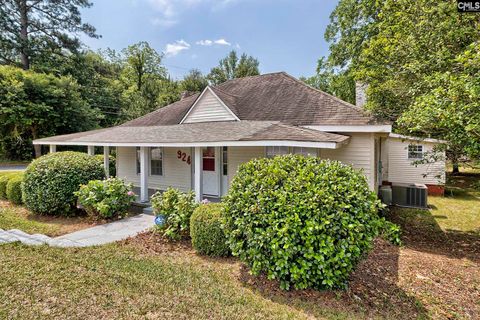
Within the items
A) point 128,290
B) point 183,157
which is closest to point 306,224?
point 128,290

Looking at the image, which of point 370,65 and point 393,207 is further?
point 393,207

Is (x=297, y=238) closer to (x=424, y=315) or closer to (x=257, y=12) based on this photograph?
(x=424, y=315)

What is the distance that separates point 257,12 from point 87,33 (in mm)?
26816

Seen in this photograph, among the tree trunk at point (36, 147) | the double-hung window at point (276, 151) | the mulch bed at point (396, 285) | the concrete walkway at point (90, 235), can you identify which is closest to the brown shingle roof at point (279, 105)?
the double-hung window at point (276, 151)

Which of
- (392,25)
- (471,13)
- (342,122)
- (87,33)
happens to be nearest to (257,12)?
(392,25)

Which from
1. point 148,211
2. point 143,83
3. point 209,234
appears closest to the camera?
point 209,234

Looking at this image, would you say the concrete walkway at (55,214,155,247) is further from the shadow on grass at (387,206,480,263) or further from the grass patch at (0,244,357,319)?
the shadow on grass at (387,206,480,263)

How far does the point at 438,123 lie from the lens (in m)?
5.70

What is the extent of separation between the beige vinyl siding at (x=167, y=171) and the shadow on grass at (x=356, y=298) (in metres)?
7.07

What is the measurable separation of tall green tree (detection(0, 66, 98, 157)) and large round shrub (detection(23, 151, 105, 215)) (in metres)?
17.9

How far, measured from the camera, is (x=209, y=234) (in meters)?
5.14

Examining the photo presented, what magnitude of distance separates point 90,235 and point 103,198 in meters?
A: 1.44

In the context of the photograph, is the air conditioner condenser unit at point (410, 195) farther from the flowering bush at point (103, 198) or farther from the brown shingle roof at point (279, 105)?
the flowering bush at point (103, 198)

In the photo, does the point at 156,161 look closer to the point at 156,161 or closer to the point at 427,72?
the point at 156,161
